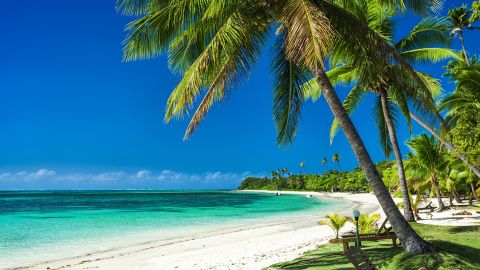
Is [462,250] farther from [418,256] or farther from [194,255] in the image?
[194,255]

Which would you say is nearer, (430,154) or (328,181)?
(430,154)

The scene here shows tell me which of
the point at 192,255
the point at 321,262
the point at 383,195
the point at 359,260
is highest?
the point at 383,195

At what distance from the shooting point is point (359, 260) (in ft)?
23.0

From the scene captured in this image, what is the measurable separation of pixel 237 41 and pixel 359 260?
4.91 metres

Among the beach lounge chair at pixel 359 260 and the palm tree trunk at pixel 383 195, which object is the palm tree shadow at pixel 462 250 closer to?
the palm tree trunk at pixel 383 195

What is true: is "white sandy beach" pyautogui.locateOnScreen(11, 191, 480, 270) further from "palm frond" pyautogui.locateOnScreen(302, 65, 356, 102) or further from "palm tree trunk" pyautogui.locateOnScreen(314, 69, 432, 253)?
"palm frond" pyautogui.locateOnScreen(302, 65, 356, 102)

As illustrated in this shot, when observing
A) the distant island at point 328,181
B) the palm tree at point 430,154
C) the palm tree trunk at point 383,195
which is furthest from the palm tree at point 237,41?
the distant island at point 328,181

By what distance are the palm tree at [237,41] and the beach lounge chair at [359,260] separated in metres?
0.78

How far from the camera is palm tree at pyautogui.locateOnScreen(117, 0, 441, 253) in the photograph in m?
6.37

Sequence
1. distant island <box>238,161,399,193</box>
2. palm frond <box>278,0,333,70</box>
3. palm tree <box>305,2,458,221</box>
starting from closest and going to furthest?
palm frond <box>278,0,333,70</box>
palm tree <box>305,2,458,221</box>
distant island <box>238,161,399,193</box>

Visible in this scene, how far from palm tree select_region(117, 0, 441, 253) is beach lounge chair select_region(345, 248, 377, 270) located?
2.55ft

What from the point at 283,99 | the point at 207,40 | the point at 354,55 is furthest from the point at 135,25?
the point at 354,55

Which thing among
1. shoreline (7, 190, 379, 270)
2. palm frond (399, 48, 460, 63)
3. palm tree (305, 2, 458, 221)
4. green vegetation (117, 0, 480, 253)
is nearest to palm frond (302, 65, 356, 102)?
palm tree (305, 2, 458, 221)

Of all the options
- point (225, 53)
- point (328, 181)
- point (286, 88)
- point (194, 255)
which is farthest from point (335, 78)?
point (328, 181)
